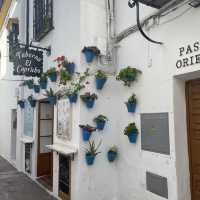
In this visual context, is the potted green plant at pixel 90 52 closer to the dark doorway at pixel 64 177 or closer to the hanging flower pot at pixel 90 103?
the hanging flower pot at pixel 90 103

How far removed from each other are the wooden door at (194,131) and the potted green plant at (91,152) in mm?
1925

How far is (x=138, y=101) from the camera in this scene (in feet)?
16.3

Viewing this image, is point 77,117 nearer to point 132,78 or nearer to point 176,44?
point 132,78

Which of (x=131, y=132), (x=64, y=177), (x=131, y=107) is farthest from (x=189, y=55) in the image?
(x=64, y=177)

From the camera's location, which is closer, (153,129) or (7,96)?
(153,129)

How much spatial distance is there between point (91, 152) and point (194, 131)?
2.09 meters

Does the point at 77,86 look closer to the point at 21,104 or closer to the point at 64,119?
the point at 64,119

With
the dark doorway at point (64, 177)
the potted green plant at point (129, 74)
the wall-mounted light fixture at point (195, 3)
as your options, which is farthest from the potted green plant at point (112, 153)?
the wall-mounted light fixture at point (195, 3)

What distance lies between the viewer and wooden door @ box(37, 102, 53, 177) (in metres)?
8.25

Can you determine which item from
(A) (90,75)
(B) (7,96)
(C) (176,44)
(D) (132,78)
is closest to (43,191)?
(A) (90,75)

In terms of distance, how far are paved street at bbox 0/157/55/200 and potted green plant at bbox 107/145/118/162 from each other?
2.10 meters

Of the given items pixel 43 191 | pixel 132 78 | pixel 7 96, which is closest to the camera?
pixel 132 78

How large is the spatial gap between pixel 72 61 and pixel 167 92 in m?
2.38

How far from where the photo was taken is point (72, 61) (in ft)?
18.9
